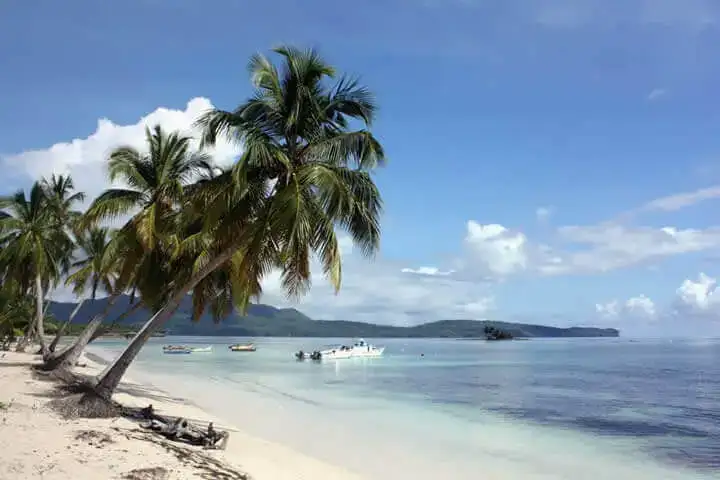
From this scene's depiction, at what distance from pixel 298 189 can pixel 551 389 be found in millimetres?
25547

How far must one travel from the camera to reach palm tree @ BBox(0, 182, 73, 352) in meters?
22.5

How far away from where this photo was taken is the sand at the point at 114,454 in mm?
7258

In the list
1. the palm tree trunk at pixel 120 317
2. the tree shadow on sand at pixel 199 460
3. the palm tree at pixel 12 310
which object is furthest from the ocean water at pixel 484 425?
the palm tree at pixel 12 310

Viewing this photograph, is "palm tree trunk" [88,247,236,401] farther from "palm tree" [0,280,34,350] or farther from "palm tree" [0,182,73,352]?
"palm tree" [0,280,34,350]

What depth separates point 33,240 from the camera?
→ 22703 millimetres

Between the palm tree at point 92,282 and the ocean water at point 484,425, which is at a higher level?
the palm tree at point 92,282

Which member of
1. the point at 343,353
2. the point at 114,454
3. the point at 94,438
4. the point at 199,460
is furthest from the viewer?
the point at 343,353

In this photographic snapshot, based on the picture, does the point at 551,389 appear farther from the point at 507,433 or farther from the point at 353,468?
the point at 353,468

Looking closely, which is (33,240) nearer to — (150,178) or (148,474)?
(150,178)

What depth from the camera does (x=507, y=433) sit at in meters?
17.0

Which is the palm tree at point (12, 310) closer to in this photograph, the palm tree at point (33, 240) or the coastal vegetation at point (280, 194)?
the palm tree at point (33, 240)

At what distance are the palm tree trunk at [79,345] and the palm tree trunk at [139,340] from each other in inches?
335

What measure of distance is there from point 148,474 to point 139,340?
5.59 m

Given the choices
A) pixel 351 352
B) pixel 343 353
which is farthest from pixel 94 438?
pixel 351 352
